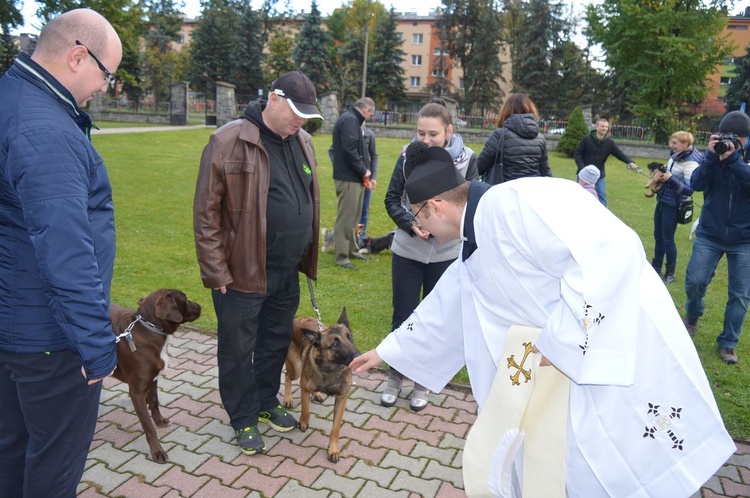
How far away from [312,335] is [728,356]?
4349 millimetres

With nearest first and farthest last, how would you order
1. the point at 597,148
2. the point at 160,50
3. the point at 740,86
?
the point at 597,148 < the point at 740,86 < the point at 160,50

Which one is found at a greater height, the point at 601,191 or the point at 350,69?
the point at 350,69

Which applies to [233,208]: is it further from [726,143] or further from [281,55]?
[281,55]

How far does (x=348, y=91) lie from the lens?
4519cm

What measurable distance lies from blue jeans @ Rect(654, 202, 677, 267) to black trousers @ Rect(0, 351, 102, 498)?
25.9 feet

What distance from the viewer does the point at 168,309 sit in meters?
4.02

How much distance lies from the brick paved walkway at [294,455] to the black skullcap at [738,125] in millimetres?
3043

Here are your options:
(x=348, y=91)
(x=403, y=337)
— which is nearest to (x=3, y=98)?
(x=403, y=337)

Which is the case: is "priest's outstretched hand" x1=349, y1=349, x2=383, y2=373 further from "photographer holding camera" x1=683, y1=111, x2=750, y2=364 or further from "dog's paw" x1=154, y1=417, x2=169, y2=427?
"photographer holding camera" x1=683, y1=111, x2=750, y2=364

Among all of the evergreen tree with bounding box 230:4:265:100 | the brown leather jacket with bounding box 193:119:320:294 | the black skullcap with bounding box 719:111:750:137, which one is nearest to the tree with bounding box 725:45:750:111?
the black skullcap with bounding box 719:111:750:137

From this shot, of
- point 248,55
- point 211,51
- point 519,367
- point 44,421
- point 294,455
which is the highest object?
point 211,51

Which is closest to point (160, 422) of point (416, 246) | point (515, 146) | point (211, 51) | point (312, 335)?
point (312, 335)

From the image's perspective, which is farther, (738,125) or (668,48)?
(668,48)

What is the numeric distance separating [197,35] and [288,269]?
52418mm
